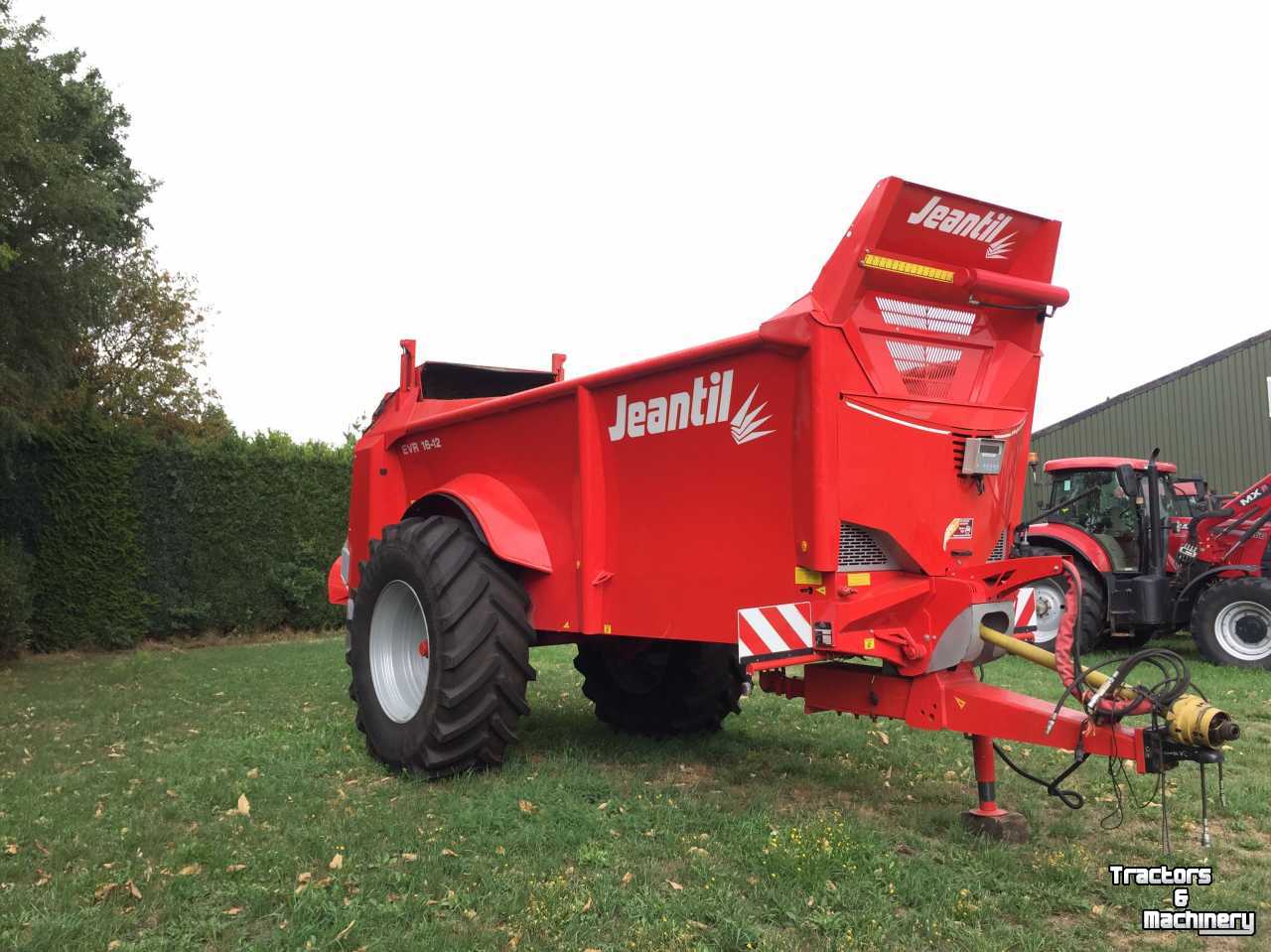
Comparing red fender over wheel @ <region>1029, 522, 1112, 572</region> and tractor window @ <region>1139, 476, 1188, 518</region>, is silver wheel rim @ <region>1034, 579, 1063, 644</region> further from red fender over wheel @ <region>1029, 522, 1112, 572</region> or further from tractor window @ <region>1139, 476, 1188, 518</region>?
tractor window @ <region>1139, 476, 1188, 518</region>

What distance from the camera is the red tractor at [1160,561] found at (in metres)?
9.89

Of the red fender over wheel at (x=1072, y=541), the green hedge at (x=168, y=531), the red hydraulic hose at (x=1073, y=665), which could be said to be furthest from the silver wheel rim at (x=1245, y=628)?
the green hedge at (x=168, y=531)

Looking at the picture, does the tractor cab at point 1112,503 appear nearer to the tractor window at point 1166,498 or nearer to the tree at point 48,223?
the tractor window at point 1166,498

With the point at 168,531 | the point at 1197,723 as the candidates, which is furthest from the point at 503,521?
the point at 168,531

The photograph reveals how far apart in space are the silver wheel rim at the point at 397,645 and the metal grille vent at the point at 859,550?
2792mm

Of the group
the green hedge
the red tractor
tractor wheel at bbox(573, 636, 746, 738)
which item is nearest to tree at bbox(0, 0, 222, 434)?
the green hedge

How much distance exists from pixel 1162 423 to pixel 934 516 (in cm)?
1953

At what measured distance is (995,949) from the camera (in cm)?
308

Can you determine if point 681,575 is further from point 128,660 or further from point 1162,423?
point 1162,423

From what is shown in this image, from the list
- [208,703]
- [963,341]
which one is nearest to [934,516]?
[963,341]

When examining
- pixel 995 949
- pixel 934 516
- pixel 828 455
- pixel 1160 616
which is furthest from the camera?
pixel 1160 616

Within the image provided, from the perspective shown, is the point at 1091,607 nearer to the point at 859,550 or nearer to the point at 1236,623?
the point at 1236,623

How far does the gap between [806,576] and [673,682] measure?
2.44 metres

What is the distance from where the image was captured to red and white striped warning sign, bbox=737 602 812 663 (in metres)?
3.88
